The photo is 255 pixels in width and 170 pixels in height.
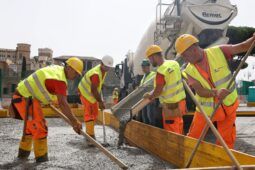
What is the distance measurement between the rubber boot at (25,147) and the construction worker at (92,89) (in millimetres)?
1483

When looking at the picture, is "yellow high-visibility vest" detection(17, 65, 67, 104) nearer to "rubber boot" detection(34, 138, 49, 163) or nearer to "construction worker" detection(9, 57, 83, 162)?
"construction worker" detection(9, 57, 83, 162)

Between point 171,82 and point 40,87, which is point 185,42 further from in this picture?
point 40,87

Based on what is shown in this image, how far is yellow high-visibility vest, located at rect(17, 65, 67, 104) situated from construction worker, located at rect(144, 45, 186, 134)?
1226 mm

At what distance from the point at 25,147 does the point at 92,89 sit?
1.64 meters

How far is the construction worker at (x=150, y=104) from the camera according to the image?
648 cm

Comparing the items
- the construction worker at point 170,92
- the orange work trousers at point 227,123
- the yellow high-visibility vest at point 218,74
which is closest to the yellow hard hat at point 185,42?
the yellow high-visibility vest at point 218,74

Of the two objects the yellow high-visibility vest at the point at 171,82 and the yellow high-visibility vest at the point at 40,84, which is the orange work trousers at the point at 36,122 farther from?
the yellow high-visibility vest at the point at 171,82

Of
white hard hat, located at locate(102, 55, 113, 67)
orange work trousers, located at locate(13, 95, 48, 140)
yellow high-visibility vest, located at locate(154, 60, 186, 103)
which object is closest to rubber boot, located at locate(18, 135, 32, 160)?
orange work trousers, located at locate(13, 95, 48, 140)

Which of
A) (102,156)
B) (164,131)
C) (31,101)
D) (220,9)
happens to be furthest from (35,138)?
(220,9)

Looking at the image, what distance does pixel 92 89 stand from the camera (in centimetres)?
579

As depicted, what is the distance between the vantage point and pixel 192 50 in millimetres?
3588

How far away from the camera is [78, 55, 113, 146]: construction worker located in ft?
19.1

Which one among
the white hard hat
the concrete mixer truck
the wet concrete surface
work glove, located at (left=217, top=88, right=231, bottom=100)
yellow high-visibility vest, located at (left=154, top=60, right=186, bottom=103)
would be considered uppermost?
the concrete mixer truck

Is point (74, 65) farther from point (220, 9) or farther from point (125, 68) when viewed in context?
point (125, 68)
